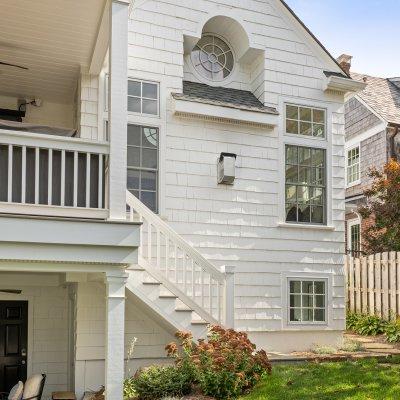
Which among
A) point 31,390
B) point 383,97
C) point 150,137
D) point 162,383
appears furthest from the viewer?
point 383,97

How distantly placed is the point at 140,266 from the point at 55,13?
385 centimetres

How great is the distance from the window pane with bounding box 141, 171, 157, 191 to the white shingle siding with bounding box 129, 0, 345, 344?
0.18m

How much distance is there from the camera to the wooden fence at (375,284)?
13570 millimetres

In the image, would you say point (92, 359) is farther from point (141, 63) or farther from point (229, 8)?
point (229, 8)

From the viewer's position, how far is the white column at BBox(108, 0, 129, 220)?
690cm

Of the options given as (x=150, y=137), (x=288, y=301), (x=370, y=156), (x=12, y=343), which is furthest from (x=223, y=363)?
(x=370, y=156)

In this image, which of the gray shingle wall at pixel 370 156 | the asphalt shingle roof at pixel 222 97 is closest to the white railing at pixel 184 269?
the asphalt shingle roof at pixel 222 97

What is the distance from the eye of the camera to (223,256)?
10.8 m

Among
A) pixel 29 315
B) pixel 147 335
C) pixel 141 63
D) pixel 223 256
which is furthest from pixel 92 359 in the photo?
pixel 141 63

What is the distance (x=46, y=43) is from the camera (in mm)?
9031

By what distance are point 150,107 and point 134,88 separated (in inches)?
17.3

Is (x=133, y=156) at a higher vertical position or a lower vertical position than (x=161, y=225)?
higher

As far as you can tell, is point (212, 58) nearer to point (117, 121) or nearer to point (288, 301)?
point (288, 301)

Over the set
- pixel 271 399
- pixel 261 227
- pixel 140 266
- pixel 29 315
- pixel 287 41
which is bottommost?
pixel 271 399
